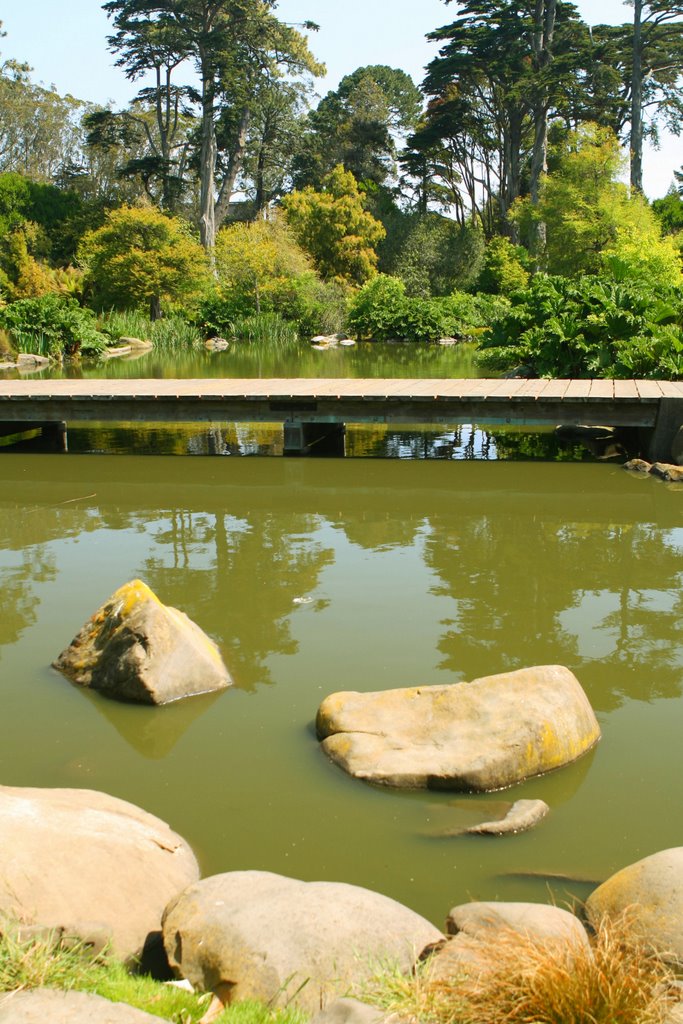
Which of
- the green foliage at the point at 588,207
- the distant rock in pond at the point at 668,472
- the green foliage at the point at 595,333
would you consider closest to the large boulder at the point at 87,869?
the distant rock in pond at the point at 668,472

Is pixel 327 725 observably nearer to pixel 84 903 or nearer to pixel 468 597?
pixel 84 903

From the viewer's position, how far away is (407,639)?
245 inches

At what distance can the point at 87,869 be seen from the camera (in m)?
3.35

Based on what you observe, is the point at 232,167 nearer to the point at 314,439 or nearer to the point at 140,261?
the point at 140,261

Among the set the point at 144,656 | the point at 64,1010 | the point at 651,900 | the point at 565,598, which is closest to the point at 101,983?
the point at 64,1010

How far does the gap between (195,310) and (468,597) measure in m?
33.1

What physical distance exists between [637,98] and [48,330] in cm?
2795

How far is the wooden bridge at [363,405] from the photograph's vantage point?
461 inches

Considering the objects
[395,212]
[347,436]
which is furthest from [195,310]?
[347,436]

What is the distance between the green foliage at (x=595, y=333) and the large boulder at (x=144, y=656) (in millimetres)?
10801

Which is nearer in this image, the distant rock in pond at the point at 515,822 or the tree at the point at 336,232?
the distant rock in pond at the point at 515,822

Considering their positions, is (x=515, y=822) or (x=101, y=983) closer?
(x=101, y=983)

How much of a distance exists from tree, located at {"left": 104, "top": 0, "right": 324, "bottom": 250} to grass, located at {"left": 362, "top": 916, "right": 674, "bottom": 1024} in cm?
4422

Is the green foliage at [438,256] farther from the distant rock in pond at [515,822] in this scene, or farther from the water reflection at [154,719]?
the distant rock in pond at [515,822]
